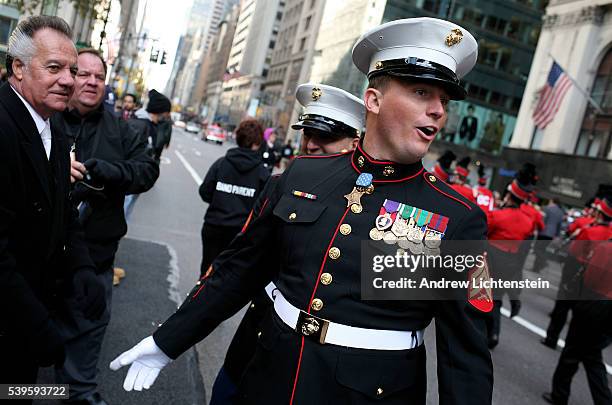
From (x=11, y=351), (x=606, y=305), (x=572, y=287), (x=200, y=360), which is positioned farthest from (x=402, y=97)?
(x=572, y=287)

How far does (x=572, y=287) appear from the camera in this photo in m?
6.34

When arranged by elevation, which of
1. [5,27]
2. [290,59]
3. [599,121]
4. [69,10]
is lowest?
[5,27]

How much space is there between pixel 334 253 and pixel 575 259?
18.8 ft

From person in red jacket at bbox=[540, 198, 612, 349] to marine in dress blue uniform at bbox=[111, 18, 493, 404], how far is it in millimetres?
4826

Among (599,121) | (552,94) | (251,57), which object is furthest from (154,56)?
(251,57)

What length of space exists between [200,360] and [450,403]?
335 cm

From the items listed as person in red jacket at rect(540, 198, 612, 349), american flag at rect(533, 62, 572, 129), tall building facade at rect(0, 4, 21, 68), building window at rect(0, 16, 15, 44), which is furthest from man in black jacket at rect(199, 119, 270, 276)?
building window at rect(0, 16, 15, 44)

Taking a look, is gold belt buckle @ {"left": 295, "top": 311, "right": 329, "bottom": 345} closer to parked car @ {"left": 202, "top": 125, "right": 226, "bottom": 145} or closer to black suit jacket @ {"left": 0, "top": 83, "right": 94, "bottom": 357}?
black suit jacket @ {"left": 0, "top": 83, "right": 94, "bottom": 357}

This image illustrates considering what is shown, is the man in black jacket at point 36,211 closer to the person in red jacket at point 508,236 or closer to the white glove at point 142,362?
the white glove at point 142,362

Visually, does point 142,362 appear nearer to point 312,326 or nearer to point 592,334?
point 312,326

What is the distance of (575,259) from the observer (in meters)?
6.86

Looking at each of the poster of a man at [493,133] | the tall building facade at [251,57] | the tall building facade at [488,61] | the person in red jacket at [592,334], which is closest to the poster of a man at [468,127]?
the tall building facade at [488,61]

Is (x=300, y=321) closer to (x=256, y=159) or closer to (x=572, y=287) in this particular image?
(x=256, y=159)

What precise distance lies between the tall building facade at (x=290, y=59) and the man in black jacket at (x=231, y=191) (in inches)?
2416
